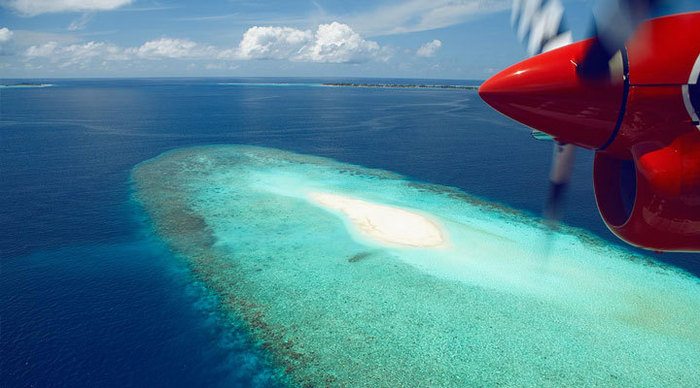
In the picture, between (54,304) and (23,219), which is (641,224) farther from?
(23,219)

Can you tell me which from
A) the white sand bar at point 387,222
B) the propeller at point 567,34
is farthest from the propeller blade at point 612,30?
the white sand bar at point 387,222

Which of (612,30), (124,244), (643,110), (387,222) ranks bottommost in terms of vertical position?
(124,244)

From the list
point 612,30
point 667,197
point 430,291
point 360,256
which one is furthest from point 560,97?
point 360,256

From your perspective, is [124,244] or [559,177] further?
[124,244]

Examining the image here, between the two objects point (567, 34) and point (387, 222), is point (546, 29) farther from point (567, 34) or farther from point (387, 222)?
point (387, 222)

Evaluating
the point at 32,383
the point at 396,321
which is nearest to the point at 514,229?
the point at 396,321

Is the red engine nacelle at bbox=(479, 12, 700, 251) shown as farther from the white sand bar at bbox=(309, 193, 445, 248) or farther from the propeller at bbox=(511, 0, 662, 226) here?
the white sand bar at bbox=(309, 193, 445, 248)

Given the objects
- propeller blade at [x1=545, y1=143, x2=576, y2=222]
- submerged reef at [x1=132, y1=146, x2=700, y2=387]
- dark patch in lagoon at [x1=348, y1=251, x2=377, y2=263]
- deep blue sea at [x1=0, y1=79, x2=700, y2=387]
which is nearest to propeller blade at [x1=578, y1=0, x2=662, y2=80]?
propeller blade at [x1=545, y1=143, x2=576, y2=222]
